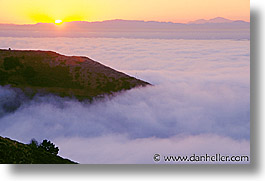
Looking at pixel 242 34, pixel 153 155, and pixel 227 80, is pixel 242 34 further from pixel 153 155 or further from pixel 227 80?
pixel 153 155

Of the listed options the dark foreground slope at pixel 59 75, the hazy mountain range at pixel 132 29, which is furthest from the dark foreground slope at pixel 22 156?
the hazy mountain range at pixel 132 29

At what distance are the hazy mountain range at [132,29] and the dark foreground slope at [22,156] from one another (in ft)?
13.7

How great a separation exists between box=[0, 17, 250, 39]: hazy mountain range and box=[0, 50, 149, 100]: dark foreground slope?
1.54m

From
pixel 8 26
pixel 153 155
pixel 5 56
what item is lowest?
pixel 153 155

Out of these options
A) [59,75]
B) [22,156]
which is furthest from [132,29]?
[22,156]

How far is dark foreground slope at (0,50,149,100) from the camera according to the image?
11.8m

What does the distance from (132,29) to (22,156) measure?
6174 millimetres

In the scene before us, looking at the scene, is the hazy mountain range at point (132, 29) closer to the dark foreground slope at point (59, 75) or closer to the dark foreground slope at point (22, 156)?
the dark foreground slope at point (59, 75)

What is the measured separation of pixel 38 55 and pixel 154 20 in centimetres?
551

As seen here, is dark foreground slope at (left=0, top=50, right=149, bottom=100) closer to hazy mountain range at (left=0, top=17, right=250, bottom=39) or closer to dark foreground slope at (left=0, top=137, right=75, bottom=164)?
hazy mountain range at (left=0, top=17, right=250, bottom=39)

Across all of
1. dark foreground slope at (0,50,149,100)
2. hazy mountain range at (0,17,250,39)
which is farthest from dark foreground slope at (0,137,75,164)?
hazy mountain range at (0,17,250,39)

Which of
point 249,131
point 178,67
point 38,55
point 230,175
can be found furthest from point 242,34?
point 38,55

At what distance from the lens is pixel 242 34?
33.9 feet

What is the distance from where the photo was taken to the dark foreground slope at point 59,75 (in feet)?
38.7
